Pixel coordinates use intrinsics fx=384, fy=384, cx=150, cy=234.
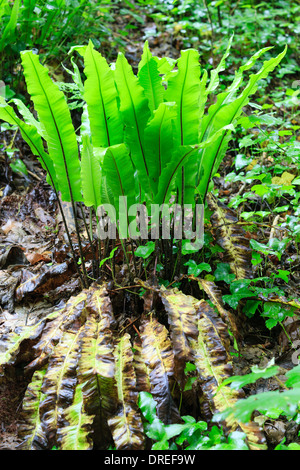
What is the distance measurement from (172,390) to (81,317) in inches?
20.9

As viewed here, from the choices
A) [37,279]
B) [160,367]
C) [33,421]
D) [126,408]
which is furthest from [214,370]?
[37,279]

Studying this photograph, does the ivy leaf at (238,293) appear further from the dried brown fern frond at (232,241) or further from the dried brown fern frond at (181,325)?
the dried brown fern frond at (181,325)

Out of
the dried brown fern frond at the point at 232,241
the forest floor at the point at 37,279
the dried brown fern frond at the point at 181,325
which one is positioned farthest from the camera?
the dried brown fern frond at the point at 232,241

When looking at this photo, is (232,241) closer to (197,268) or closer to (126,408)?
(197,268)

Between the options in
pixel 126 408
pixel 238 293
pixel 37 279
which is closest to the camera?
pixel 126 408

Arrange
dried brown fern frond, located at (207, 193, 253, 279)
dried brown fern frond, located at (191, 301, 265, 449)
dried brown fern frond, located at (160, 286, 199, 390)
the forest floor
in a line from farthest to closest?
dried brown fern frond, located at (207, 193, 253, 279), the forest floor, dried brown fern frond, located at (160, 286, 199, 390), dried brown fern frond, located at (191, 301, 265, 449)

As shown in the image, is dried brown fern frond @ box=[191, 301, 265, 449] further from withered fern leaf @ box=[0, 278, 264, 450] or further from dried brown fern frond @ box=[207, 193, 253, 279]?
dried brown fern frond @ box=[207, 193, 253, 279]

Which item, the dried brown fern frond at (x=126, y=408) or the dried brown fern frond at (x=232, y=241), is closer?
the dried brown fern frond at (x=126, y=408)

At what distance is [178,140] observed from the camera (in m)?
1.64

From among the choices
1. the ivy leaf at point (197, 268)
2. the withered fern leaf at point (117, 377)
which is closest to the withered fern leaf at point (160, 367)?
the withered fern leaf at point (117, 377)

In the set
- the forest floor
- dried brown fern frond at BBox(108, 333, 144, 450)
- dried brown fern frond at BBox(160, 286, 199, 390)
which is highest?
dried brown fern frond at BBox(160, 286, 199, 390)

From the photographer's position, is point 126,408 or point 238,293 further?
point 238,293

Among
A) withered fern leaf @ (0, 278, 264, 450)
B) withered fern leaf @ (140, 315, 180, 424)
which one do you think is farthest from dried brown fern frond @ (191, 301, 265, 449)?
withered fern leaf @ (140, 315, 180, 424)

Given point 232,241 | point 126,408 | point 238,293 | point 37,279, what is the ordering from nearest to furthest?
point 126,408 → point 238,293 → point 232,241 → point 37,279
